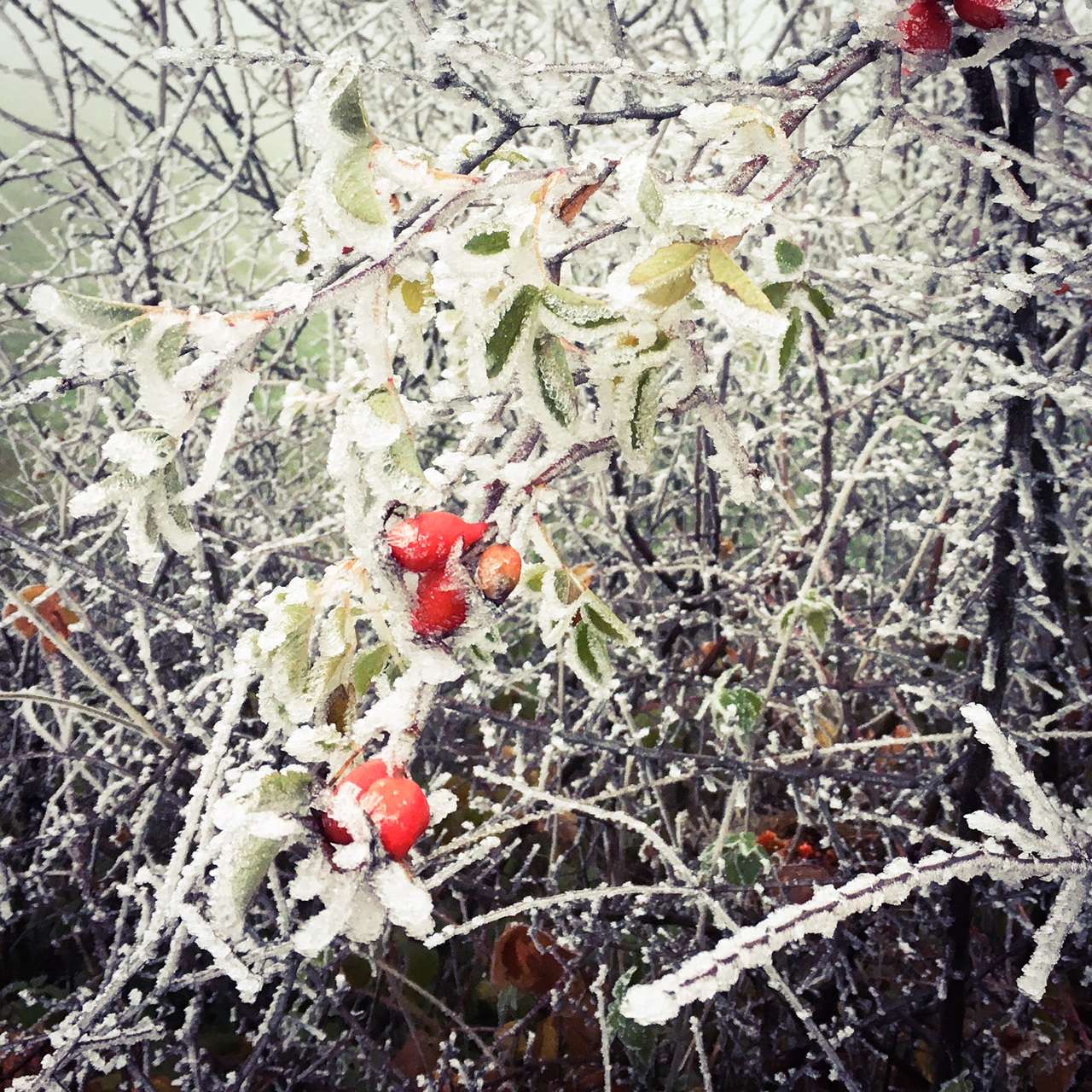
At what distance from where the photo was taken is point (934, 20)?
32.0 inches

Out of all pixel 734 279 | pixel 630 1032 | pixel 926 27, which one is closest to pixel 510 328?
pixel 734 279

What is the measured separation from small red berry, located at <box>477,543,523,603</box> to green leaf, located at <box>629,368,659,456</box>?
0.14 m

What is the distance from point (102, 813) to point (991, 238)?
1.67m

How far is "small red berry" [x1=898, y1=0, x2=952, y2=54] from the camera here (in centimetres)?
81

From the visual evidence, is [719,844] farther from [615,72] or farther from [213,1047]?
[213,1047]

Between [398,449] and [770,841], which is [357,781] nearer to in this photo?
[398,449]

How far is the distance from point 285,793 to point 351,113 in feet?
1.45

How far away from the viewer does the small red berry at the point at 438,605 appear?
0.63 metres

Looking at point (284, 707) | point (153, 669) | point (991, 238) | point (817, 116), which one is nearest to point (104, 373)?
point (284, 707)

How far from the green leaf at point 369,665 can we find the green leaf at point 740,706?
28.5 inches

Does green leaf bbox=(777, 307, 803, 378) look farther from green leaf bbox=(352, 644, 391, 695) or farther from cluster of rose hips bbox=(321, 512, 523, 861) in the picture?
green leaf bbox=(352, 644, 391, 695)

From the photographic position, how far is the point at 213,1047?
1.82 m

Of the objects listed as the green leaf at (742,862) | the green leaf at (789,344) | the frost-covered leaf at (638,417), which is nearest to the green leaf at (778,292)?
the green leaf at (789,344)

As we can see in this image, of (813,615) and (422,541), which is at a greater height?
(422,541)
